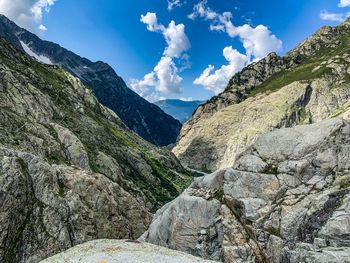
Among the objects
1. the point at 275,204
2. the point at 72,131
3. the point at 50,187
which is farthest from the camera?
the point at 72,131

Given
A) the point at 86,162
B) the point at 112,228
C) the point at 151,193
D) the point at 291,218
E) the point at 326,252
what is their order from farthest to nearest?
the point at 151,193
the point at 86,162
the point at 112,228
the point at 291,218
the point at 326,252

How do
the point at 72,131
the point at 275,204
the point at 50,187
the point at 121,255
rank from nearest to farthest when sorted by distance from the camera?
1. the point at 121,255
2. the point at 275,204
3. the point at 50,187
4. the point at 72,131

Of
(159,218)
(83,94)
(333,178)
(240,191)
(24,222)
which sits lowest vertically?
(24,222)

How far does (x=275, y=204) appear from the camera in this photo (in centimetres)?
3725

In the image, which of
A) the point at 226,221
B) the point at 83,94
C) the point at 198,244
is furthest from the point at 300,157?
the point at 83,94

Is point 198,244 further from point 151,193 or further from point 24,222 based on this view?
point 151,193

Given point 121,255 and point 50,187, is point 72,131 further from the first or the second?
point 121,255

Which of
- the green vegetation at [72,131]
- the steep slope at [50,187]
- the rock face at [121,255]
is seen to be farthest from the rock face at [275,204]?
the green vegetation at [72,131]

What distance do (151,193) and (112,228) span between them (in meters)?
63.2

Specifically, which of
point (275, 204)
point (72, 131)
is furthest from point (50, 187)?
point (72, 131)

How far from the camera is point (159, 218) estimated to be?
46.1 metres

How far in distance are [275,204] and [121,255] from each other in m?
15.0

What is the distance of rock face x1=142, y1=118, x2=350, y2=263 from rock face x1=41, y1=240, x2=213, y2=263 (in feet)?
11.2

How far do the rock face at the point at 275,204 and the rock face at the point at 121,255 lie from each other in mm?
3414
